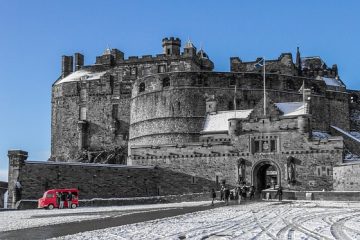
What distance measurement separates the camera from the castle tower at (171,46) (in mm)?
75575

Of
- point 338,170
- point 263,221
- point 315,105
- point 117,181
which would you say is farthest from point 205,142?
point 263,221

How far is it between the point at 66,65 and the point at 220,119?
3703 centimetres

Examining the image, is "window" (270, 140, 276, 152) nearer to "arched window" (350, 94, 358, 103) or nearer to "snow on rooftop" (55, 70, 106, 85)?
"arched window" (350, 94, 358, 103)

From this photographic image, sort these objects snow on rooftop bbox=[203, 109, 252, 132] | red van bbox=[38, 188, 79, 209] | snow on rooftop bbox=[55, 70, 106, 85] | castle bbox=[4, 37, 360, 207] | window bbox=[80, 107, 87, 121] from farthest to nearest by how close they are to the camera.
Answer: snow on rooftop bbox=[55, 70, 106, 85] → window bbox=[80, 107, 87, 121] → snow on rooftop bbox=[203, 109, 252, 132] → castle bbox=[4, 37, 360, 207] → red van bbox=[38, 188, 79, 209]

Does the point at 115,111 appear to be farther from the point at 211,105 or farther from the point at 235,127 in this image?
the point at 235,127

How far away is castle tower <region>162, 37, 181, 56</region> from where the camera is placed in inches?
2975

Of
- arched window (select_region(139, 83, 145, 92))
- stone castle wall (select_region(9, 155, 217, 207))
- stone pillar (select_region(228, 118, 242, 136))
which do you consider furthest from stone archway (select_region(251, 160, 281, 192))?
arched window (select_region(139, 83, 145, 92))

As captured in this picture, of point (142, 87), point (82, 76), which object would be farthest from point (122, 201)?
point (82, 76)

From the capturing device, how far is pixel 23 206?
1435 inches

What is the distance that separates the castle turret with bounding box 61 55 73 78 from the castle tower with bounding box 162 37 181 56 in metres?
16.7

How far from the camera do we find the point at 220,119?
55.1 metres

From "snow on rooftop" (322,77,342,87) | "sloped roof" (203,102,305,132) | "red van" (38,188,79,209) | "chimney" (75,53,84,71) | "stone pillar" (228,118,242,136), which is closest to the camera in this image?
"red van" (38,188,79,209)

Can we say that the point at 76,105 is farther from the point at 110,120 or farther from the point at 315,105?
the point at 315,105

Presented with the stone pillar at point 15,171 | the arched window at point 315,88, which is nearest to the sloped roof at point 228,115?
the arched window at point 315,88
